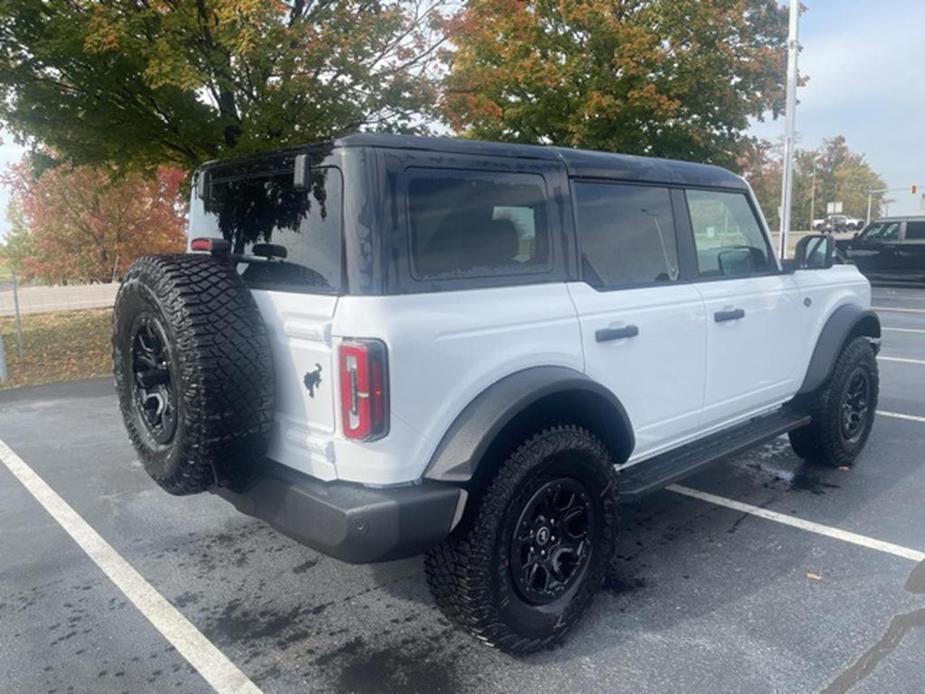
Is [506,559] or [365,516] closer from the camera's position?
[365,516]

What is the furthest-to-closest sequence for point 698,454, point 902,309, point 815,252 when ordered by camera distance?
point 902,309 < point 815,252 < point 698,454

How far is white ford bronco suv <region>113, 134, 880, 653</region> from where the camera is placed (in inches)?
94.6

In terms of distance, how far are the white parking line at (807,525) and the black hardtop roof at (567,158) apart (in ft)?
6.24

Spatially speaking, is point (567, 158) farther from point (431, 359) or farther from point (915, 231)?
point (915, 231)

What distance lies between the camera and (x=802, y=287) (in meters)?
4.35

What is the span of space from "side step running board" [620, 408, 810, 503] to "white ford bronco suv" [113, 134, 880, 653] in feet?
0.09

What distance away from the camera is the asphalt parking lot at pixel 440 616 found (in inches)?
103

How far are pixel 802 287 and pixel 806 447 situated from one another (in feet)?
3.70

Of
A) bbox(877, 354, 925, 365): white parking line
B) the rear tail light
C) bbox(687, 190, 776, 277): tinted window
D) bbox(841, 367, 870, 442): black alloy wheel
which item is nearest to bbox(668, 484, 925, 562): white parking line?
bbox(841, 367, 870, 442): black alloy wheel

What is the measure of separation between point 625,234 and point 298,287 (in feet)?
5.27

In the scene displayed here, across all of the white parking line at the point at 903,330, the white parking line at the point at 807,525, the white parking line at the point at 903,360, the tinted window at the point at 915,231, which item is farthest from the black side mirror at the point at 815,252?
the tinted window at the point at 915,231

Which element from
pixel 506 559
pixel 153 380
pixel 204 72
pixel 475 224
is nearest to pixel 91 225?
pixel 204 72

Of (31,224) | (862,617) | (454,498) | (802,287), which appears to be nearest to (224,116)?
(802,287)

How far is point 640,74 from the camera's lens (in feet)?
47.2
